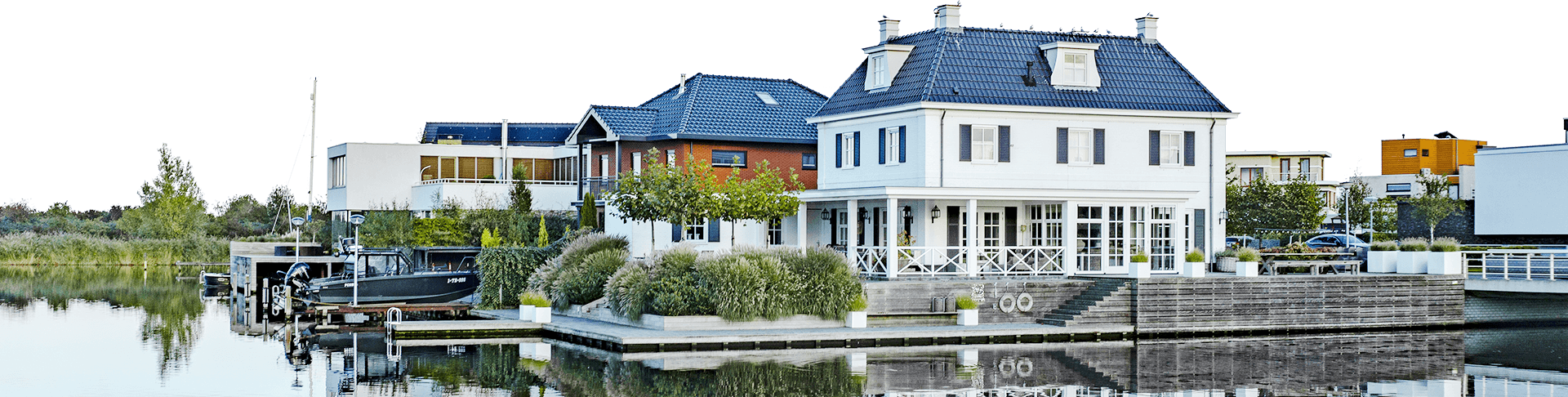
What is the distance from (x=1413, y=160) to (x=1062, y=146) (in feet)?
219

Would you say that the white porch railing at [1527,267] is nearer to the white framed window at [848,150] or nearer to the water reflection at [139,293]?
the white framed window at [848,150]

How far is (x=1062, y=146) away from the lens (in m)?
38.5

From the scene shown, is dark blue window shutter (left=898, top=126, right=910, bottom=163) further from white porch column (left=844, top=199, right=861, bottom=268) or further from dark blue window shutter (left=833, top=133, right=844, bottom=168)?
dark blue window shutter (left=833, top=133, right=844, bottom=168)

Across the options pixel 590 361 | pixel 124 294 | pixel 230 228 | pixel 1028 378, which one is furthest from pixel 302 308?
pixel 230 228

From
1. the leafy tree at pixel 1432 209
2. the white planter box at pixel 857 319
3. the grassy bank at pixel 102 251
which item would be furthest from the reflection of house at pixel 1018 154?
the grassy bank at pixel 102 251

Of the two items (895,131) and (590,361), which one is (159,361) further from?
(895,131)

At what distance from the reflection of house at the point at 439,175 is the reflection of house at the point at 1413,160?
51826mm

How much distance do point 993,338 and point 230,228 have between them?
58.5 m

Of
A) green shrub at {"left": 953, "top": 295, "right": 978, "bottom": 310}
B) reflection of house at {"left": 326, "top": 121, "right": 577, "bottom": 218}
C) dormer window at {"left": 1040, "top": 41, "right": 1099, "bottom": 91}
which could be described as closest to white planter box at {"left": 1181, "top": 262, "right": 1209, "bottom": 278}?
green shrub at {"left": 953, "top": 295, "right": 978, "bottom": 310}

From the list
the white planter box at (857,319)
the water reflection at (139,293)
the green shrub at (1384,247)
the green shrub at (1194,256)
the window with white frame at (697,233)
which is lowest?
the water reflection at (139,293)

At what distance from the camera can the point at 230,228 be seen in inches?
3196

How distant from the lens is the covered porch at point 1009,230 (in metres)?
35.4

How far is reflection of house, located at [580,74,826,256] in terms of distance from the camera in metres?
44.1

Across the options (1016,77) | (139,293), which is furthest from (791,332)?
(139,293)
